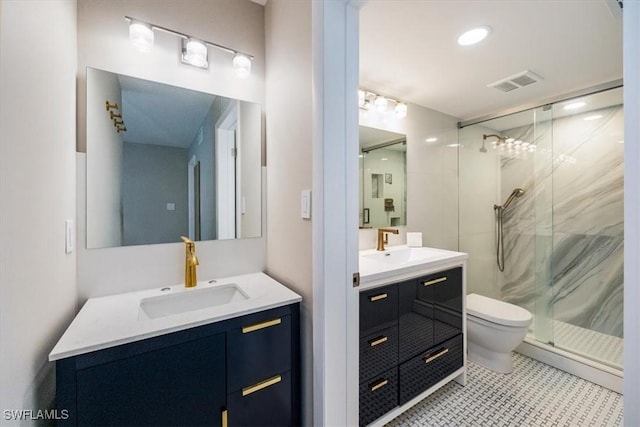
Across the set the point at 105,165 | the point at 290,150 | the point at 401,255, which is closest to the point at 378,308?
the point at 401,255

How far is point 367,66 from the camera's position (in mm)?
1894

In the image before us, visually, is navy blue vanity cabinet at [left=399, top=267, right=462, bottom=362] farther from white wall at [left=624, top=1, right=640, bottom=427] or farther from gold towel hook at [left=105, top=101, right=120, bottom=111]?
gold towel hook at [left=105, top=101, right=120, bottom=111]

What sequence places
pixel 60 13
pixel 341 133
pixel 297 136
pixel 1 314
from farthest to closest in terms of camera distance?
1. pixel 297 136
2. pixel 341 133
3. pixel 60 13
4. pixel 1 314

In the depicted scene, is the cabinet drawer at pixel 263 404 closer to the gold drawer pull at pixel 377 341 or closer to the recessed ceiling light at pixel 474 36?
the gold drawer pull at pixel 377 341

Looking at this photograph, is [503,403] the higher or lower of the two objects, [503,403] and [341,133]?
the lower

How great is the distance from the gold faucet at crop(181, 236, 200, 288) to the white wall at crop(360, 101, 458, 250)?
51.6 inches

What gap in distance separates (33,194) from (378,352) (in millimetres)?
1515

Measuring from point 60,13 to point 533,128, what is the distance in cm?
355

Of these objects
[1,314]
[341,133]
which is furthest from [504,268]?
[1,314]

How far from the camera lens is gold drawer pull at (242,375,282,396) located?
3.34ft

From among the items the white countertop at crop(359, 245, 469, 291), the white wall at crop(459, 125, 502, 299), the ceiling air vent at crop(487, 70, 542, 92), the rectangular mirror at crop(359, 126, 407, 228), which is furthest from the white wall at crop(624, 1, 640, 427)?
the white wall at crop(459, 125, 502, 299)

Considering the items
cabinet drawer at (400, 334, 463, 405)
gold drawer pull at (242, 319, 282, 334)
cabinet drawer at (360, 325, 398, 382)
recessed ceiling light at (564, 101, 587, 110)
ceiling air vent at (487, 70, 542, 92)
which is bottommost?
cabinet drawer at (400, 334, 463, 405)

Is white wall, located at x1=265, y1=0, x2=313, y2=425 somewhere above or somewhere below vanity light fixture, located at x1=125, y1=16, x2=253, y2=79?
below

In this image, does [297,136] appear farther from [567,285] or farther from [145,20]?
[567,285]
